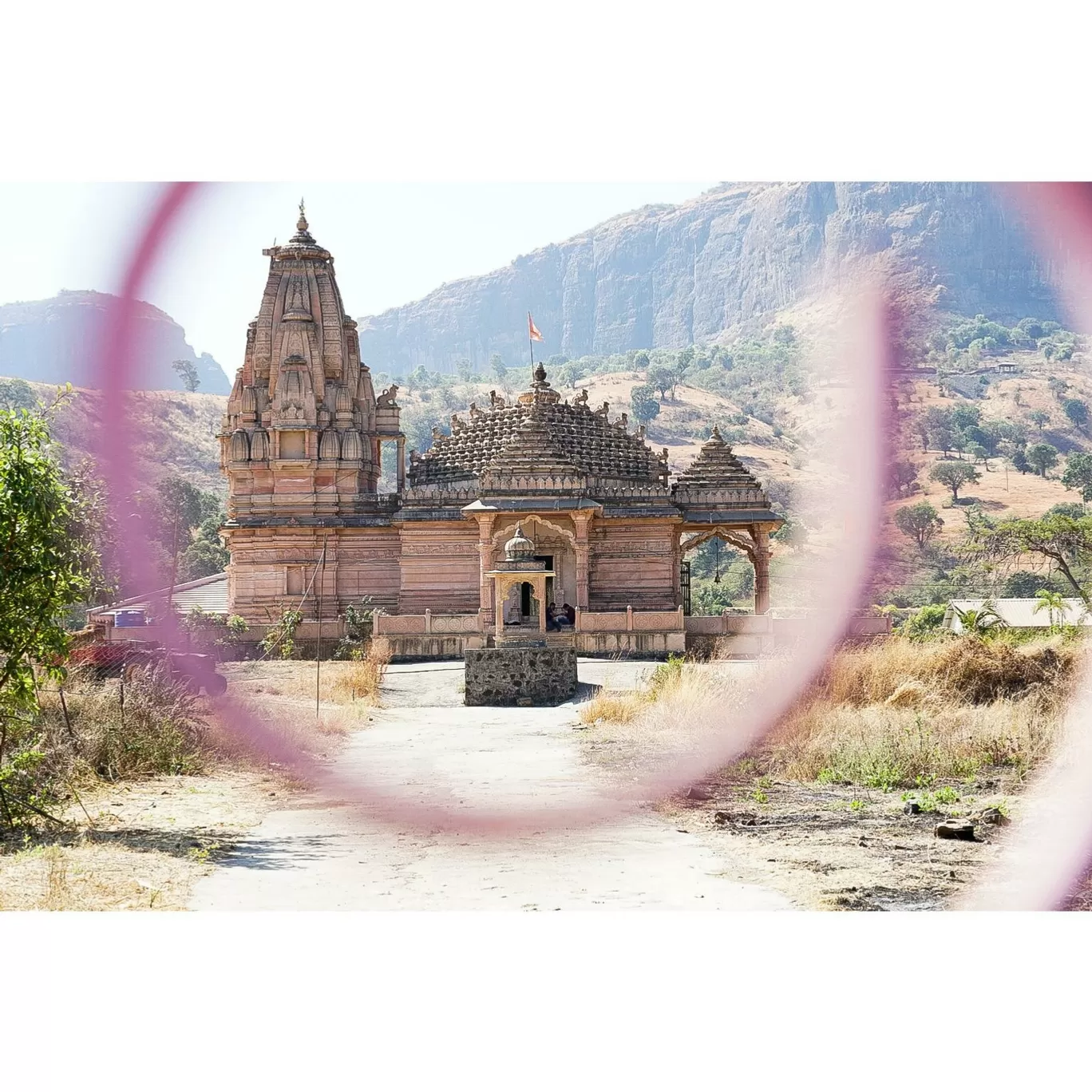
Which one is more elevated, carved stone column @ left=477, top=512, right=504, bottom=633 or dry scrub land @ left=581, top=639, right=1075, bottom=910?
carved stone column @ left=477, top=512, right=504, bottom=633

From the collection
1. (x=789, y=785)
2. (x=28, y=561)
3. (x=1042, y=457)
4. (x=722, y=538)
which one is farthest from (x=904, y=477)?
(x=28, y=561)

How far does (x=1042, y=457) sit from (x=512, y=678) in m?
93.7

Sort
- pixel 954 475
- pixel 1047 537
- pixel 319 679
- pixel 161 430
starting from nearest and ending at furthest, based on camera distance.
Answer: pixel 319 679 < pixel 1047 537 < pixel 954 475 < pixel 161 430

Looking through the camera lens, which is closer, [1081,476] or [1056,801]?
[1056,801]

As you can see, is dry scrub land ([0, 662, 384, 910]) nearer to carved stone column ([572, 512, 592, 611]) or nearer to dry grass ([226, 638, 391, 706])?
dry grass ([226, 638, 391, 706])

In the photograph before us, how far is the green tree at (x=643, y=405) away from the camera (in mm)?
145125

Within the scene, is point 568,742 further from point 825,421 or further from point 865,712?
point 825,421

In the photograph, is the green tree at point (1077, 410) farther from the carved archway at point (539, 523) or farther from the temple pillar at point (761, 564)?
the carved archway at point (539, 523)

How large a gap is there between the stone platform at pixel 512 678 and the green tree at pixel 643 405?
119252 millimetres

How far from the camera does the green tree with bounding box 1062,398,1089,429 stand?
119 m

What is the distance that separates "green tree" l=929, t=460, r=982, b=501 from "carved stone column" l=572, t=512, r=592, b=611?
7596 centimetres

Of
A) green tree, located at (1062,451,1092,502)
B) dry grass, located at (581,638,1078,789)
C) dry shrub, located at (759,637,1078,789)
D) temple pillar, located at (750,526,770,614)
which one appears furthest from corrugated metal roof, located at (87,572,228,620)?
green tree, located at (1062,451,1092,502)

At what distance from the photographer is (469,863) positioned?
37.1ft

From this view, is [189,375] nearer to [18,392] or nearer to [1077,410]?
[18,392]
